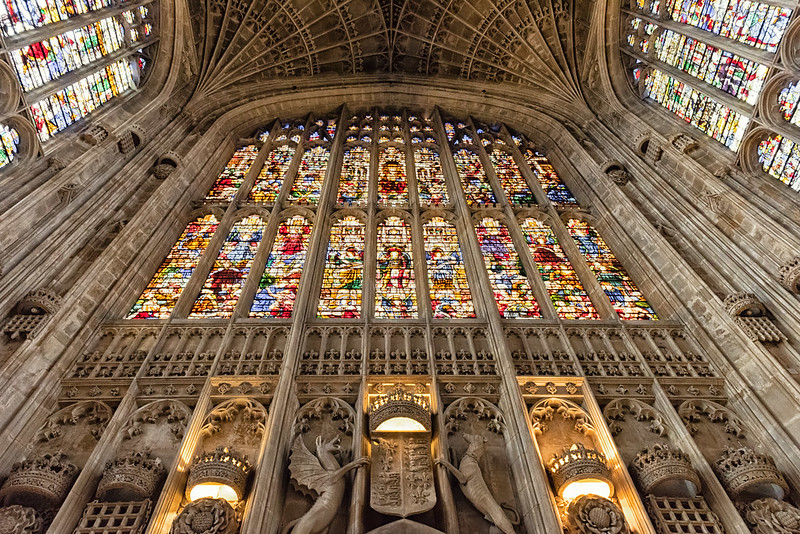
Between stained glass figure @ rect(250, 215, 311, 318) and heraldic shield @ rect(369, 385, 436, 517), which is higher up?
stained glass figure @ rect(250, 215, 311, 318)

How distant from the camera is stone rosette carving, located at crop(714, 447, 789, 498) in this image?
5758 millimetres

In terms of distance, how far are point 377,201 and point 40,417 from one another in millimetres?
7741

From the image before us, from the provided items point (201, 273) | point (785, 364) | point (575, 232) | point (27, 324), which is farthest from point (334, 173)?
point (785, 364)

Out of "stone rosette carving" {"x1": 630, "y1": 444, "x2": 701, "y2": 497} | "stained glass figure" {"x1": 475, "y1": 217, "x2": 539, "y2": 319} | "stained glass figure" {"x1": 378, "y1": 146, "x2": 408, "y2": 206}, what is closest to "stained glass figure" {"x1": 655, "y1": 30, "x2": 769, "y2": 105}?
"stained glass figure" {"x1": 475, "y1": 217, "x2": 539, "y2": 319}

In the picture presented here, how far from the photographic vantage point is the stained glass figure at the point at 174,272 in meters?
8.80

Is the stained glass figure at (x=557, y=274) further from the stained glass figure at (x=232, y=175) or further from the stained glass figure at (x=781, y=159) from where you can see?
the stained glass figure at (x=232, y=175)

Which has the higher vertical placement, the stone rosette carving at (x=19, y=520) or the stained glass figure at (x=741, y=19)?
the stained glass figure at (x=741, y=19)

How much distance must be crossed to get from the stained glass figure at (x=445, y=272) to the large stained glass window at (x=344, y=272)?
1297mm

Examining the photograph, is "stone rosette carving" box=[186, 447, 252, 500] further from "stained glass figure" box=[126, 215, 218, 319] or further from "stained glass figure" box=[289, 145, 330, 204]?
"stained glass figure" box=[289, 145, 330, 204]

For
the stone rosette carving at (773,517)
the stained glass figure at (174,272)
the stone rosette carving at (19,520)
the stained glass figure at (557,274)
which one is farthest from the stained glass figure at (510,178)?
the stone rosette carving at (19,520)

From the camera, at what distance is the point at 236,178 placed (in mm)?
13742

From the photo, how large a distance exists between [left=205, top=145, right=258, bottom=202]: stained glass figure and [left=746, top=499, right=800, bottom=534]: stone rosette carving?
10926mm

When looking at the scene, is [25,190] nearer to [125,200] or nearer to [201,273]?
[125,200]

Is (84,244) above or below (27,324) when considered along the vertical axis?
above
